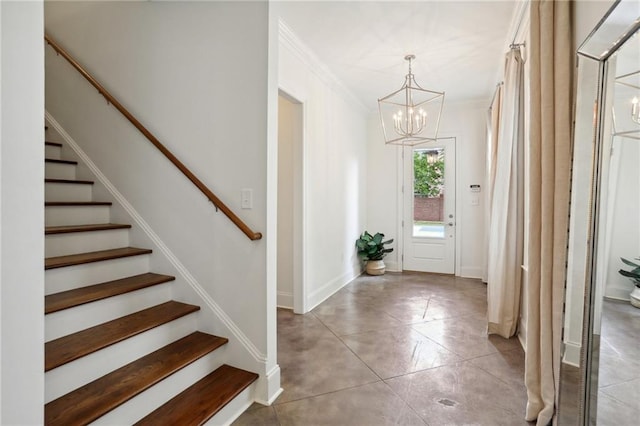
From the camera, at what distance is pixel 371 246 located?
205 inches

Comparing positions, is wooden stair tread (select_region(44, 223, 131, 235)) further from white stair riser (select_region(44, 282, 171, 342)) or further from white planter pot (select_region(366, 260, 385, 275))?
white planter pot (select_region(366, 260, 385, 275))

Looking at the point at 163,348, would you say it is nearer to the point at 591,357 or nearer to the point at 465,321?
the point at 591,357

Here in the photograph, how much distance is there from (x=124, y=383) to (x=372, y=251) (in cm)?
405

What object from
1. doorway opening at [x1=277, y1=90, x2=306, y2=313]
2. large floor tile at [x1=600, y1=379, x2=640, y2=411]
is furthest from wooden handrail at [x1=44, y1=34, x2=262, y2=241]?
large floor tile at [x1=600, y1=379, x2=640, y2=411]

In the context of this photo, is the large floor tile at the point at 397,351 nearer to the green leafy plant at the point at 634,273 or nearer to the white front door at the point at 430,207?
the green leafy plant at the point at 634,273

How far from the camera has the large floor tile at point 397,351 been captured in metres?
2.38

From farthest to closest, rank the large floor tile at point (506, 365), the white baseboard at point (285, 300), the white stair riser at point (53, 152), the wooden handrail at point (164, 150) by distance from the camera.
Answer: the white baseboard at point (285, 300) → the white stair riser at point (53, 152) → the large floor tile at point (506, 365) → the wooden handrail at point (164, 150)

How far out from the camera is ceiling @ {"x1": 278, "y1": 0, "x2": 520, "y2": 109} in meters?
2.66

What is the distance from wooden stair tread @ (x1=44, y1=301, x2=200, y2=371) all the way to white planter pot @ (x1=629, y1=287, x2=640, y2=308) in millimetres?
2137

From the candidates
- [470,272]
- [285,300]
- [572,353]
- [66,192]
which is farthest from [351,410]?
[470,272]

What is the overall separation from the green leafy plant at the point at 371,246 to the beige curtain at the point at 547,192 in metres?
3.35

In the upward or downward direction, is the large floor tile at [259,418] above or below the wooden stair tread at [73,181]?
below

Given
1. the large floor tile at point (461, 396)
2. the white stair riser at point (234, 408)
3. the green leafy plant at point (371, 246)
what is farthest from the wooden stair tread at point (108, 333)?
the green leafy plant at point (371, 246)

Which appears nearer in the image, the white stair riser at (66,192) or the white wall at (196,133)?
the white wall at (196,133)
